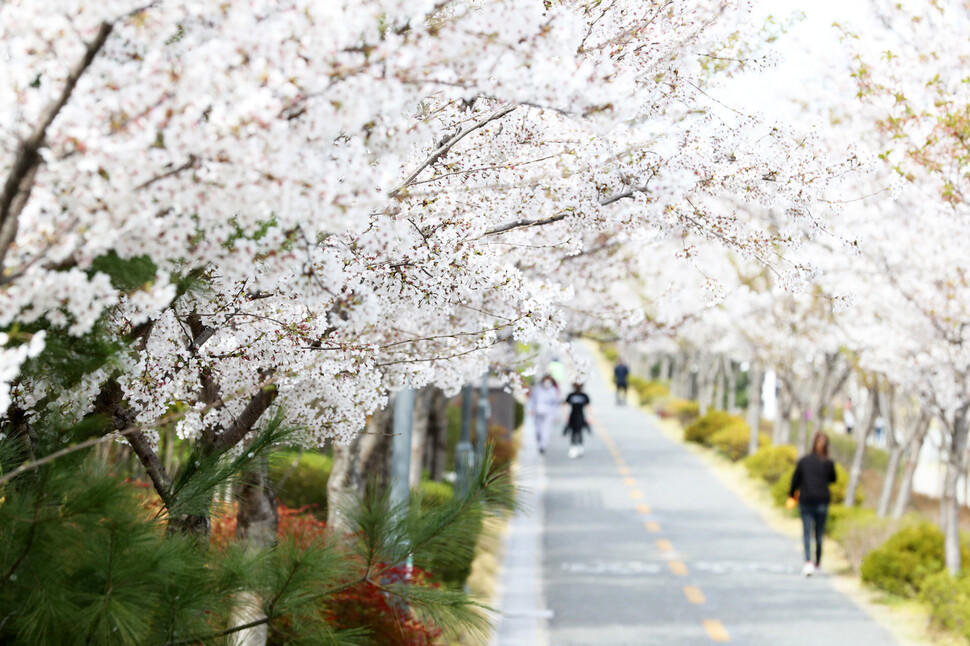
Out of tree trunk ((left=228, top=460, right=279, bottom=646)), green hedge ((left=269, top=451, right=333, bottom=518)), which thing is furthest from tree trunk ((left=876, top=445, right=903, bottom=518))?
tree trunk ((left=228, top=460, right=279, bottom=646))

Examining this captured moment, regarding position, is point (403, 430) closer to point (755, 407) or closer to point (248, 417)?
point (248, 417)

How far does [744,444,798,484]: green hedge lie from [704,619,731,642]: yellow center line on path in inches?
374

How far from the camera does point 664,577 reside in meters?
12.3

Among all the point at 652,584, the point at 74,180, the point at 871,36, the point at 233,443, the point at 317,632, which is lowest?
the point at 652,584

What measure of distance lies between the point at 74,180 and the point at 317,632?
76.8 inches

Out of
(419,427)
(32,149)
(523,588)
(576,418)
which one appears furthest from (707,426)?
(32,149)

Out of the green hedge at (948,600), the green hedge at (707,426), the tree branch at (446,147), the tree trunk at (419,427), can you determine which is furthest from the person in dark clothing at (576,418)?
the tree branch at (446,147)

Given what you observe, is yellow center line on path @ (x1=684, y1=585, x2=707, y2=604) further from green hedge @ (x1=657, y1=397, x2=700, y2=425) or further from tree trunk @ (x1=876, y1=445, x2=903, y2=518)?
green hedge @ (x1=657, y1=397, x2=700, y2=425)

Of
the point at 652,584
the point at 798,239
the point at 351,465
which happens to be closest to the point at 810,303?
the point at 652,584

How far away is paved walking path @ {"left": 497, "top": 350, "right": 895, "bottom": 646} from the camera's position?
9.84 meters

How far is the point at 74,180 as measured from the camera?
2104 millimetres

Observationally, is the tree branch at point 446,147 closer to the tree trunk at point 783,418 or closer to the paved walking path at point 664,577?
the paved walking path at point 664,577

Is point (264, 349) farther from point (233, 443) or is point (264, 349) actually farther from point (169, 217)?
point (169, 217)

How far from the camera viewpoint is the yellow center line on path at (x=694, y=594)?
439 inches
